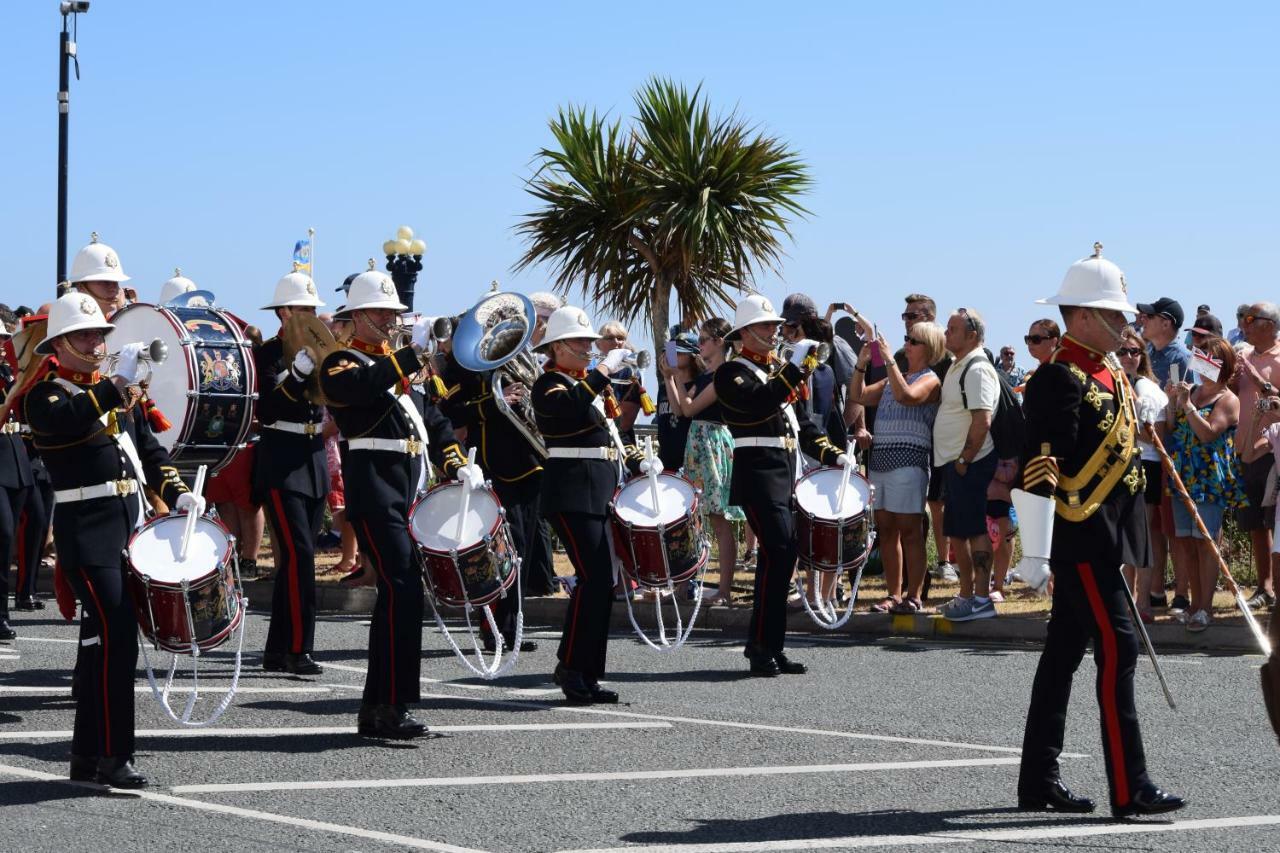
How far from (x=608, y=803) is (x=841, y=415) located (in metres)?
7.15

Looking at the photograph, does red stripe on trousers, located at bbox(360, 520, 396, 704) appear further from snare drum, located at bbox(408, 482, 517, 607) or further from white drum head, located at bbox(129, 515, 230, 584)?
white drum head, located at bbox(129, 515, 230, 584)

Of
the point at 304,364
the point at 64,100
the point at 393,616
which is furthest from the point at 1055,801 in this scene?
the point at 64,100

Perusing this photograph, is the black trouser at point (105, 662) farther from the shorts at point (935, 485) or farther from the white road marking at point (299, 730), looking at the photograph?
the shorts at point (935, 485)

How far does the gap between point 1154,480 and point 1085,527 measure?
18.6 feet

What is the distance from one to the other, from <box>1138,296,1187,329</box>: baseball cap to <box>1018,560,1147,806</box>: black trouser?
20.1 ft

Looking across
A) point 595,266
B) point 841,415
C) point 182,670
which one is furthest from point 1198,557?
point 595,266

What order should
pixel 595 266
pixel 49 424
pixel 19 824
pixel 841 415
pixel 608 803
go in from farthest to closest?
1. pixel 595 266
2. pixel 841 415
3. pixel 49 424
4. pixel 608 803
5. pixel 19 824

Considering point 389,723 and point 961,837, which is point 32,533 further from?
point 961,837

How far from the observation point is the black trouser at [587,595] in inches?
374

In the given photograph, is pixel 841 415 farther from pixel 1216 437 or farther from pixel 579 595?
pixel 579 595

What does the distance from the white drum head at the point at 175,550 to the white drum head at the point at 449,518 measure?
1.07m

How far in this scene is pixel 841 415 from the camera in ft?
45.1

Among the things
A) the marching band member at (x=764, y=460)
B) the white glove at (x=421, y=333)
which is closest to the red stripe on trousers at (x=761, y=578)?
the marching band member at (x=764, y=460)

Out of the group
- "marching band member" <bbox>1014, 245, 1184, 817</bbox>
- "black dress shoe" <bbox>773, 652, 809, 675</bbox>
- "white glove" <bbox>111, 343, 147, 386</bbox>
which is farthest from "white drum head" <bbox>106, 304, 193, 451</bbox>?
"marching band member" <bbox>1014, 245, 1184, 817</bbox>
